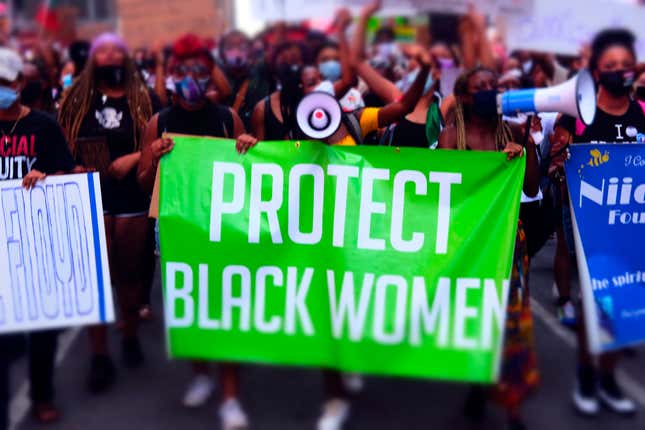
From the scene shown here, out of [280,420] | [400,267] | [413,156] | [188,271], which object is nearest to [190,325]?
[188,271]

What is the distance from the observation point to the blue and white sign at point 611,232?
3727 mm

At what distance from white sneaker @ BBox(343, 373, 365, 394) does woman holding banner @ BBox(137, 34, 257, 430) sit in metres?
0.38

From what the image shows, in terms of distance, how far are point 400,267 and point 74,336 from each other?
1.42 metres

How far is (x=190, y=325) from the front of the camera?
3.48m

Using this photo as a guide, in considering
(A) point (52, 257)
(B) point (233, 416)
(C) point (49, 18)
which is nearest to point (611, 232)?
(B) point (233, 416)

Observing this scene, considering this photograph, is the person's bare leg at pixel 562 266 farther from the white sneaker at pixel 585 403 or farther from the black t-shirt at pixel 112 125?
the black t-shirt at pixel 112 125

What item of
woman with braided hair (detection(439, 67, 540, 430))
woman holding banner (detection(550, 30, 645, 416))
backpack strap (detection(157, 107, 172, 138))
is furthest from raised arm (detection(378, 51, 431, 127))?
backpack strap (detection(157, 107, 172, 138))

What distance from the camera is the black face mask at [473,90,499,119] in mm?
3721

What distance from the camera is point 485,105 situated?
148 inches

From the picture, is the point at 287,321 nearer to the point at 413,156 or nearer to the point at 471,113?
the point at 413,156

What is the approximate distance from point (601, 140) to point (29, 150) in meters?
2.54

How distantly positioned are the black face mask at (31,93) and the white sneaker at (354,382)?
11.3 feet

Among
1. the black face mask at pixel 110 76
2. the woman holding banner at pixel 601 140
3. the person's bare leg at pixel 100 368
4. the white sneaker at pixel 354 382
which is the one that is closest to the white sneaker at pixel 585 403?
the woman holding banner at pixel 601 140

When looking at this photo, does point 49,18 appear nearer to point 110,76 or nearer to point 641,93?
point 110,76
